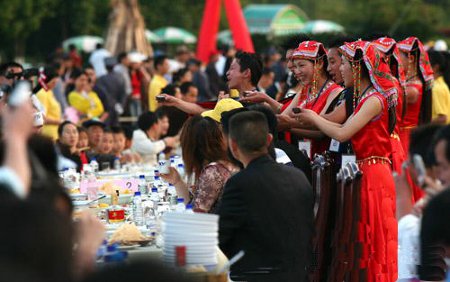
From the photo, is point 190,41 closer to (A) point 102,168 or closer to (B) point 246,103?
(A) point 102,168

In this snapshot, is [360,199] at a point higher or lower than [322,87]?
lower

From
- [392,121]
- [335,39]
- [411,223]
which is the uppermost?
[335,39]

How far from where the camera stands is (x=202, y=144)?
243 inches

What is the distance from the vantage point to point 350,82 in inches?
295

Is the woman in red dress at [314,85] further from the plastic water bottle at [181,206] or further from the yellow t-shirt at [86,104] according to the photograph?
the yellow t-shirt at [86,104]

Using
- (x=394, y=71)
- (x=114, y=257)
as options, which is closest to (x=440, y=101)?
(x=394, y=71)

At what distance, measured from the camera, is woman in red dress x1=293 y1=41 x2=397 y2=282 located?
7176 millimetres

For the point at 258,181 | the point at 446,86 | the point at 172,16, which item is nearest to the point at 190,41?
the point at 172,16

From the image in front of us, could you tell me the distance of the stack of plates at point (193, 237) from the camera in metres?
4.73

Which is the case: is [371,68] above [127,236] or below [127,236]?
above

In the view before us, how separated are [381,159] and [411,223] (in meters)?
2.61

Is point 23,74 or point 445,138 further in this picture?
point 23,74

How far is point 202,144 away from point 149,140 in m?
5.97

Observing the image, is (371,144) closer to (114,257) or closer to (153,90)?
(114,257)
